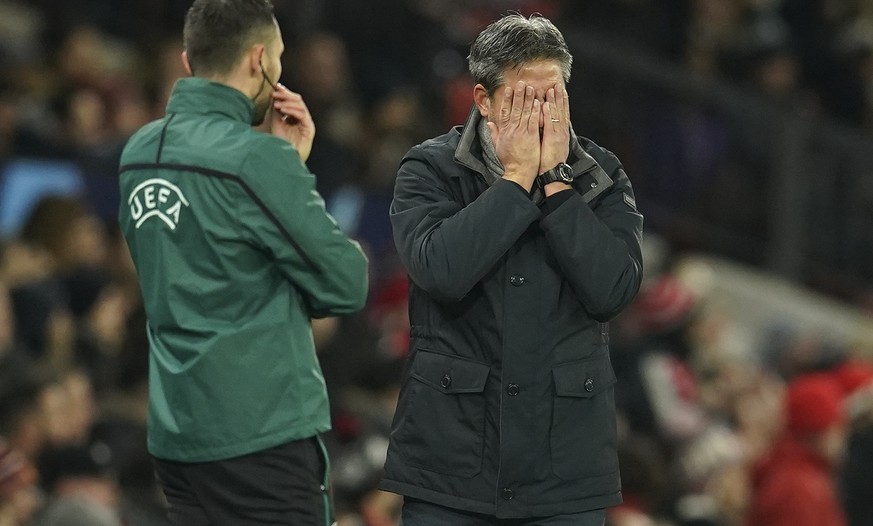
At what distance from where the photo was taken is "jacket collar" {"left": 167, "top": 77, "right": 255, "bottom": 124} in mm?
3908

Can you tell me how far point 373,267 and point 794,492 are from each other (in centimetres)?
316

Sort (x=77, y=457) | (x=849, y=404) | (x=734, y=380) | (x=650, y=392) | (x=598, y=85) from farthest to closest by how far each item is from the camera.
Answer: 1. (x=598, y=85)
2. (x=734, y=380)
3. (x=650, y=392)
4. (x=849, y=404)
5. (x=77, y=457)

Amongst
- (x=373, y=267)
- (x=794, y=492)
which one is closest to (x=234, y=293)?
(x=794, y=492)

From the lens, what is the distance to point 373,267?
10.1 metres

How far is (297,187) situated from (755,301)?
9.27m

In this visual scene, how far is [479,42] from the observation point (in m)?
3.73

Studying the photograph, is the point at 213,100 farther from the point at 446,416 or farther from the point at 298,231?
the point at 446,416

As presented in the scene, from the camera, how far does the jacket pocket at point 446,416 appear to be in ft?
12.0

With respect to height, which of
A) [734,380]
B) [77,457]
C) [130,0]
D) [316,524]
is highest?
[130,0]

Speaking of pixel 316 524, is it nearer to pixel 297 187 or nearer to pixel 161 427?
pixel 161 427

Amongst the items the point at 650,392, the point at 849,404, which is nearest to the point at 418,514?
the point at 849,404

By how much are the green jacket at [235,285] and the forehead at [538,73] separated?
1.84 feet

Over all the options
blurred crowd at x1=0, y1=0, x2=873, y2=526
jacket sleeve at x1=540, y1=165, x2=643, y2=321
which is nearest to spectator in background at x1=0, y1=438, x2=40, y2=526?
blurred crowd at x1=0, y1=0, x2=873, y2=526

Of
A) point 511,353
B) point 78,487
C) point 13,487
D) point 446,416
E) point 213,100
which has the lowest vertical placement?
point 78,487
